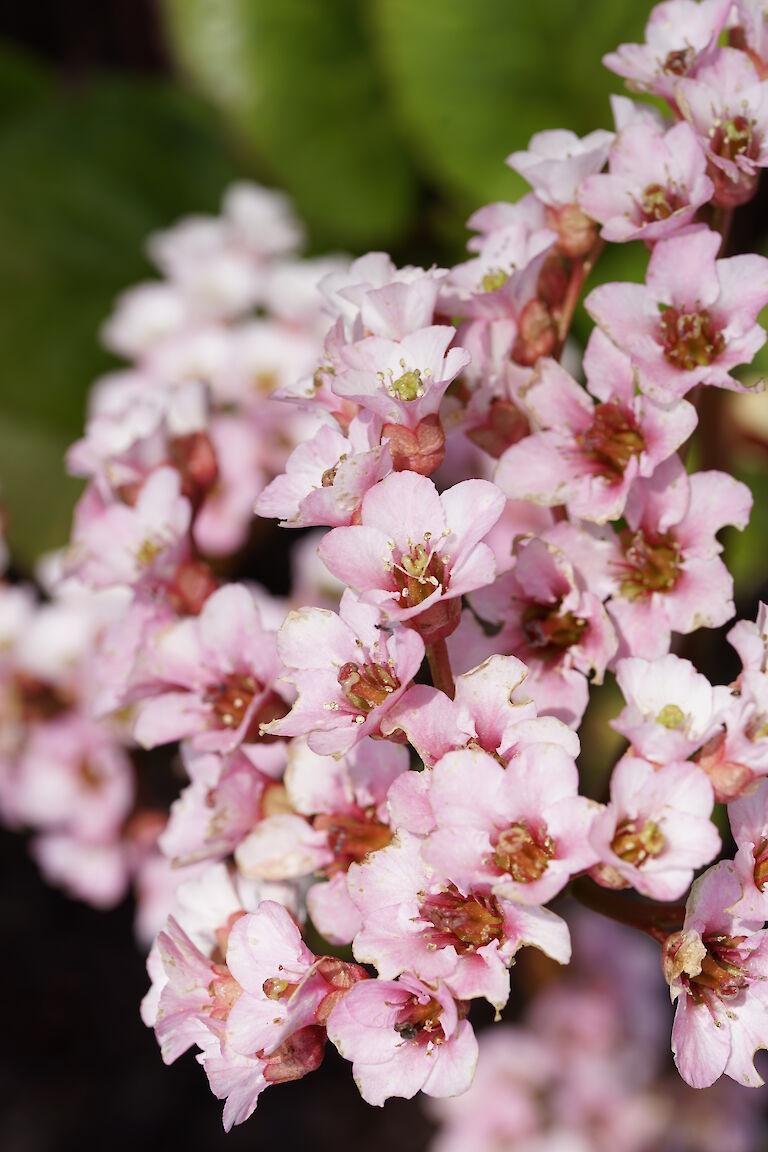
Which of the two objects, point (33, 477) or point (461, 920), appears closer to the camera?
point (461, 920)

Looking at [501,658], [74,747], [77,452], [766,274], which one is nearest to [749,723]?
[501,658]

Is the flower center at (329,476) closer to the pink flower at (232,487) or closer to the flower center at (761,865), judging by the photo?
the flower center at (761,865)

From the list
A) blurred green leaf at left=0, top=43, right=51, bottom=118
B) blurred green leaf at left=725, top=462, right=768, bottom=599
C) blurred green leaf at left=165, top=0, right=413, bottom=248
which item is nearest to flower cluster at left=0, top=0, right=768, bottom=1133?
blurred green leaf at left=725, top=462, right=768, bottom=599

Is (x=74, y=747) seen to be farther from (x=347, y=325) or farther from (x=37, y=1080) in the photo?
(x=37, y=1080)

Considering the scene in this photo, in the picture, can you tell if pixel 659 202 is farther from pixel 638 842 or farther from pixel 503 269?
pixel 638 842

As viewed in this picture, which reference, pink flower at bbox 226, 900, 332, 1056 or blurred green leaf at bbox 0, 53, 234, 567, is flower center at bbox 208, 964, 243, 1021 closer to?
pink flower at bbox 226, 900, 332, 1056

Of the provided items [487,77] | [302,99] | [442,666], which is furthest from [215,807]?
[302,99]

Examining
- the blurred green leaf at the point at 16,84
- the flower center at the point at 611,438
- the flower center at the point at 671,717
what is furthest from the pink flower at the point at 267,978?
the blurred green leaf at the point at 16,84
